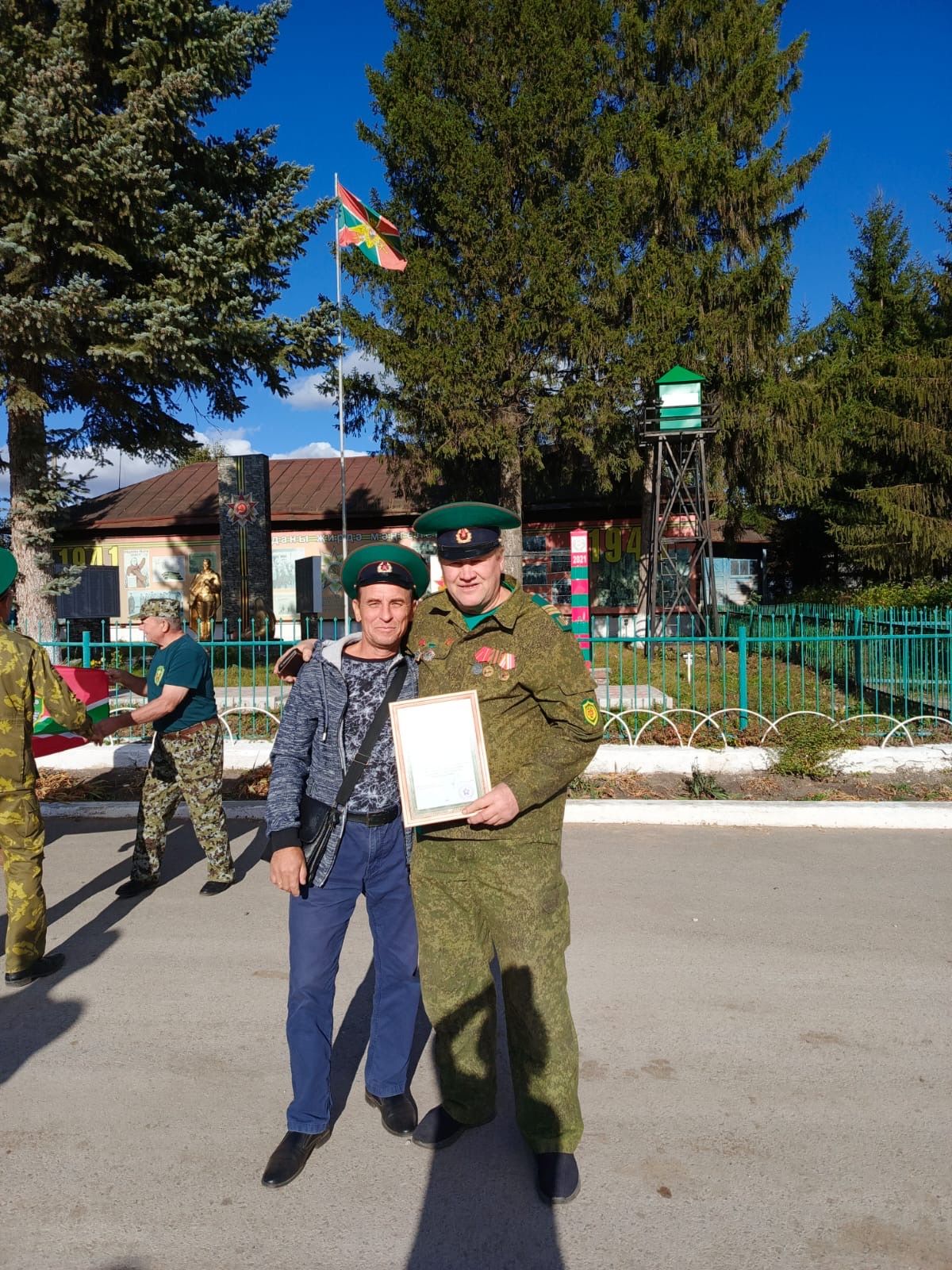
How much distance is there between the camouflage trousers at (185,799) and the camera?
4949mm

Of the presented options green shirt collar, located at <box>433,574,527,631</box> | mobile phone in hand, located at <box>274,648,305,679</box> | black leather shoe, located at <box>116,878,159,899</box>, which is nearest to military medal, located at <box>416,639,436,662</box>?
green shirt collar, located at <box>433,574,527,631</box>

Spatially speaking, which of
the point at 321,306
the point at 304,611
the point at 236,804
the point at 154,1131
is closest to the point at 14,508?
the point at 304,611

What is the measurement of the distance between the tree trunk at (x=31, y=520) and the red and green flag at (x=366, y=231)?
240 inches

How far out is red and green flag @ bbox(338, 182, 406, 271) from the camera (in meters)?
14.8

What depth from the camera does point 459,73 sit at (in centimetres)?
1686

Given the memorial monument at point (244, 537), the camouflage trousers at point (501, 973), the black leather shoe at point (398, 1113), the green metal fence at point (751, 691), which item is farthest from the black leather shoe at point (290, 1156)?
the memorial monument at point (244, 537)

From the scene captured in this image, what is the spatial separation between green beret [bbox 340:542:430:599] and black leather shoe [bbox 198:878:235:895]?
10.0 feet

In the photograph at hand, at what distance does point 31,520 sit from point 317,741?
40.7 ft

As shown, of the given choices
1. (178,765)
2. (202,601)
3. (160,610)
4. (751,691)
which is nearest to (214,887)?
(178,765)

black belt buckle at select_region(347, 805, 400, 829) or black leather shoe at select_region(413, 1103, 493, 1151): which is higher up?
black belt buckle at select_region(347, 805, 400, 829)

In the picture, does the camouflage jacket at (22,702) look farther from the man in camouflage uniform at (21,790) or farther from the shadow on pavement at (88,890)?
the shadow on pavement at (88,890)

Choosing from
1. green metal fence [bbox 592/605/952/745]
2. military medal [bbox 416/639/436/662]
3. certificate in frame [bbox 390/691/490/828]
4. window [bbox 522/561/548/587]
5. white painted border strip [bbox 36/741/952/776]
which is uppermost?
window [bbox 522/561/548/587]

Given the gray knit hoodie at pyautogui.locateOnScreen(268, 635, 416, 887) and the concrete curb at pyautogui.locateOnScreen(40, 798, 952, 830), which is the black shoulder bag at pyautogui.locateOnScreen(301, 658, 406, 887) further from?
the concrete curb at pyautogui.locateOnScreen(40, 798, 952, 830)

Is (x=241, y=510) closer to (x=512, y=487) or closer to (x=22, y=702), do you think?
(x=512, y=487)
